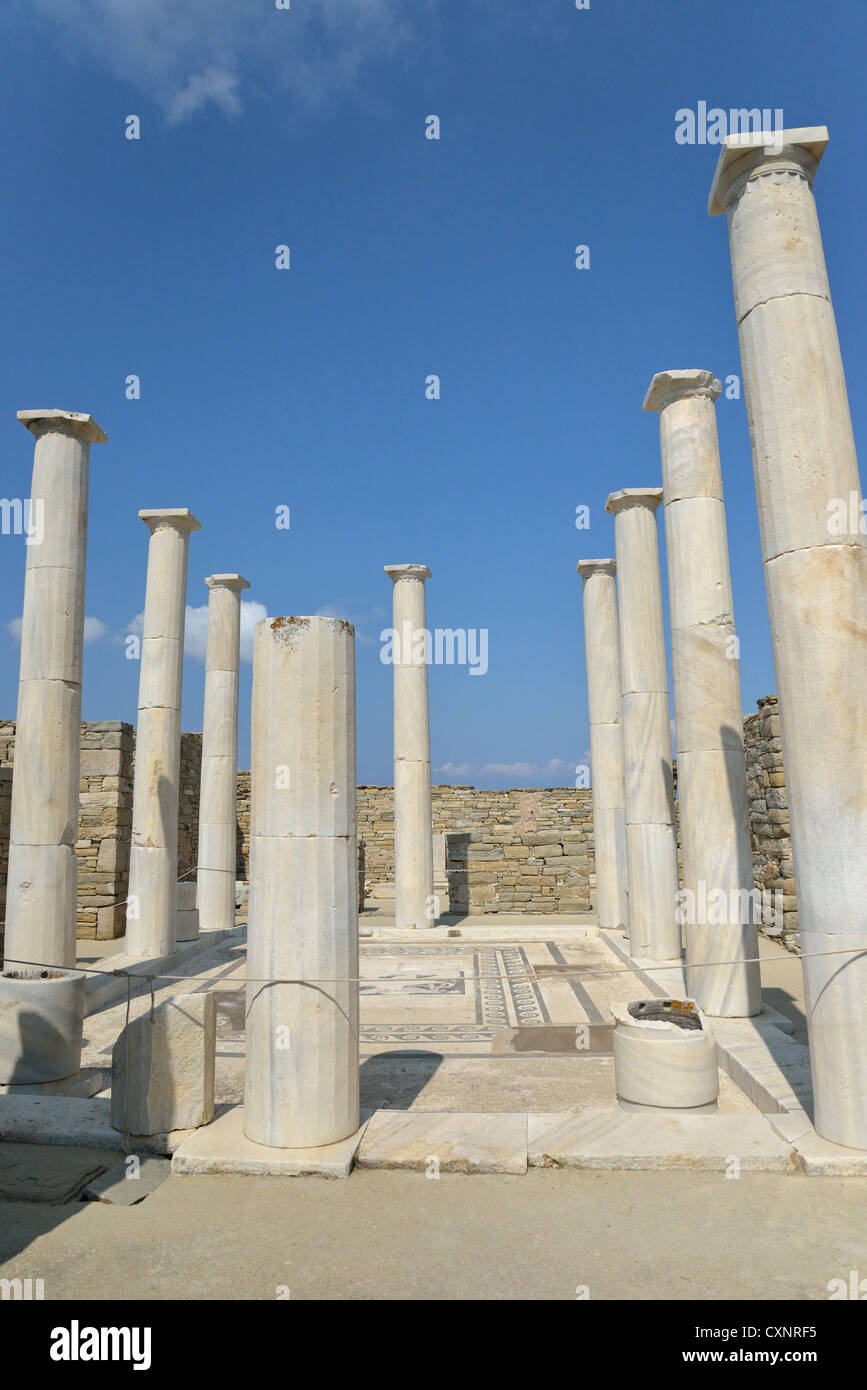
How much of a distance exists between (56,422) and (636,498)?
667 centimetres

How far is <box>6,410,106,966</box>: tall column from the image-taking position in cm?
772

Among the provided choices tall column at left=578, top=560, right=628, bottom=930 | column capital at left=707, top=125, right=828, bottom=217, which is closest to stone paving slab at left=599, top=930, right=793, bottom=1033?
tall column at left=578, top=560, right=628, bottom=930

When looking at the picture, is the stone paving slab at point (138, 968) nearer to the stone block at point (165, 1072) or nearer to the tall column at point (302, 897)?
the stone block at point (165, 1072)

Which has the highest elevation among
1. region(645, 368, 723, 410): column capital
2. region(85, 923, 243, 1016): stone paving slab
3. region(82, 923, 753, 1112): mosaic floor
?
region(645, 368, 723, 410): column capital

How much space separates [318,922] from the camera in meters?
4.50

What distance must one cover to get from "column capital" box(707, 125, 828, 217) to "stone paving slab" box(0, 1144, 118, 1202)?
21.3 ft

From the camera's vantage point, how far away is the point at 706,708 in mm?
7508

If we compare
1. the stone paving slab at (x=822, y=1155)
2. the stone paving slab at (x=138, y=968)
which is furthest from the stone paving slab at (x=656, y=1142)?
the stone paving slab at (x=138, y=968)

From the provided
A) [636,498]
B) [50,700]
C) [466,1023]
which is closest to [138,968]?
[50,700]

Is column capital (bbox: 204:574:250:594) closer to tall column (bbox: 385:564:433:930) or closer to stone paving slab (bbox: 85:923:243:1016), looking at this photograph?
tall column (bbox: 385:564:433:930)

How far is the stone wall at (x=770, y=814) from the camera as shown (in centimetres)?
1138

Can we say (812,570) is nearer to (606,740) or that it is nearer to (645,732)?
(645,732)
